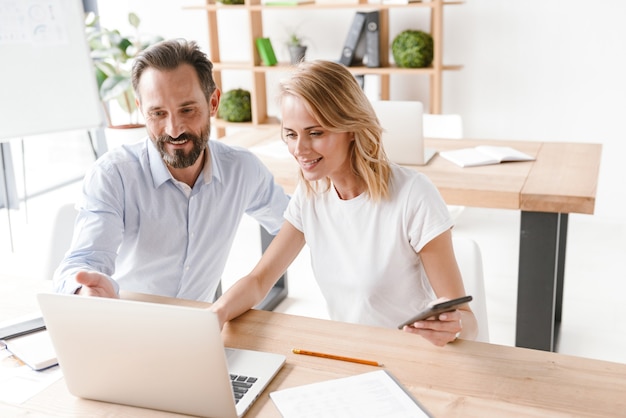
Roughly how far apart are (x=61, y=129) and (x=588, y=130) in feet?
9.46

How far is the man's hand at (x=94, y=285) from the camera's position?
146cm

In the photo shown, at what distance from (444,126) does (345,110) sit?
186 centimetres

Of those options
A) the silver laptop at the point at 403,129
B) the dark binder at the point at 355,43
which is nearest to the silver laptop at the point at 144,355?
the silver laptop at the point at 403,129

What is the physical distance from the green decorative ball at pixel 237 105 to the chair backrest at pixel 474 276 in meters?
A: 2.98

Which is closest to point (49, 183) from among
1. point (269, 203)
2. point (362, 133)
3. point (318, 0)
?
point (318, 0)

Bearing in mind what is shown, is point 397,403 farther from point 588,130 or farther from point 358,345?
point 588,130

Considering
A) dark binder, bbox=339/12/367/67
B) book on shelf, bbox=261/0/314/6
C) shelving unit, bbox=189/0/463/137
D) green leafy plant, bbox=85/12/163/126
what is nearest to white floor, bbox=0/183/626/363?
shelving unit, bbox=189/0/463/137

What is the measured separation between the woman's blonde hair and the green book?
9.32ft

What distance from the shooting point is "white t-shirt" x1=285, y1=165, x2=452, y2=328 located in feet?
5.30

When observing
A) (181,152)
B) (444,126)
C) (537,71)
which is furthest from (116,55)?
(181,152)

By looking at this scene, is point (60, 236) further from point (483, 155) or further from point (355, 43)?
point (355, 43)

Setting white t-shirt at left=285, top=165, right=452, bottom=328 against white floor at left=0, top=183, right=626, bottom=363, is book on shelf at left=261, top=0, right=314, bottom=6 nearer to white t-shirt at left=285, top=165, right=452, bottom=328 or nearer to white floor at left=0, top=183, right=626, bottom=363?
white floor at left=0, top=183, right=626, bottom=363

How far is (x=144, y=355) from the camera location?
113 cm

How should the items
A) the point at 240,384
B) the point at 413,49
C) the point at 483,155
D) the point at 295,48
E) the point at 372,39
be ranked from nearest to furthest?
the point at 240,384
the point at 483,155
the point at 413,49
the point at 372,39
the point at 295,48
